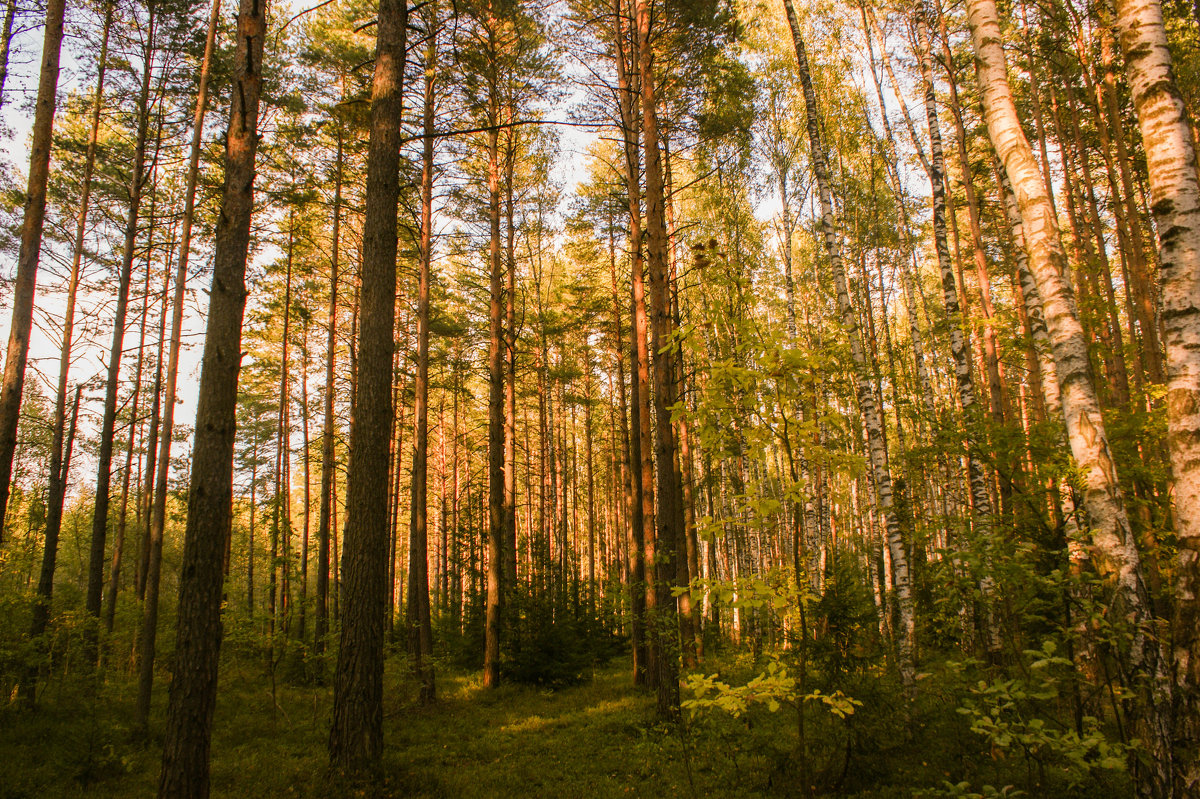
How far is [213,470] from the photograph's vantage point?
4.49 m

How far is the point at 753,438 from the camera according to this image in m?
4.01

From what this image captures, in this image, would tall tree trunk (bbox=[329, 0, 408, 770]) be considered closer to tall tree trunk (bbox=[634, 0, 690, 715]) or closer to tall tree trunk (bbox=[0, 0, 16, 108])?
tall tree trunk (bbox=[634, 0, 690, 715])

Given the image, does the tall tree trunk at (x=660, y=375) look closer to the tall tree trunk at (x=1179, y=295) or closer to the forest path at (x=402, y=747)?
the forest path at (x=402, y=747)

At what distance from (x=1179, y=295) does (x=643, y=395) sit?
6393 mm

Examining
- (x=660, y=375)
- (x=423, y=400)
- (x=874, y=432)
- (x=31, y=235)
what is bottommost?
(x=874, y=432)

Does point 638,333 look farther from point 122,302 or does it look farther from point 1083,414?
point 122,302

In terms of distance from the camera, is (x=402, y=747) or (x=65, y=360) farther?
(x=65, y=360)

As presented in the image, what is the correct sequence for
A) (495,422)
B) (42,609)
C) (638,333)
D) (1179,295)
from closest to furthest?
1. (1179,295)
2. (42,609)
3. (638,333)
4. (495,422)

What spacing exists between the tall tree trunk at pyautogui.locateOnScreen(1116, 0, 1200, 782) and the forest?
0.02 metres

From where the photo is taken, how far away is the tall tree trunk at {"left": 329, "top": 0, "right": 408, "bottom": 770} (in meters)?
4.71

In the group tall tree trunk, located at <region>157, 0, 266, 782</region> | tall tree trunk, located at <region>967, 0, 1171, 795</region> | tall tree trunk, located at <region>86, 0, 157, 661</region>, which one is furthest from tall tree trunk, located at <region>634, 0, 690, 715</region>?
tall tree trunk, located at <region>86, 0, 157, 661</region>

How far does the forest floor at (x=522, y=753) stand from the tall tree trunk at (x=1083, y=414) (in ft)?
4.08

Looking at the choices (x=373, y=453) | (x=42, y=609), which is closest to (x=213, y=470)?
(x=373, y=453)

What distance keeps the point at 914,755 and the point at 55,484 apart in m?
14.9
